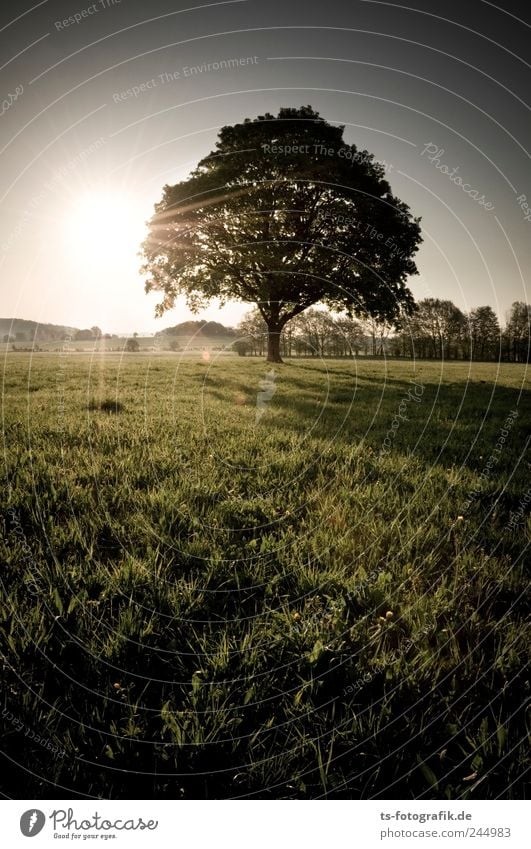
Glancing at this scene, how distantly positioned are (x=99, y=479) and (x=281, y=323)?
2703 cm

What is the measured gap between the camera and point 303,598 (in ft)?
9.50

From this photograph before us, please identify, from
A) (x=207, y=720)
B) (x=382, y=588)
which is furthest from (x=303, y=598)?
(x=207, y=720)

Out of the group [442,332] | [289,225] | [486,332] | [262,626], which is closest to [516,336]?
[486,332]

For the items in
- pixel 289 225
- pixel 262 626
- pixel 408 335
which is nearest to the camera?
pixel 262 626

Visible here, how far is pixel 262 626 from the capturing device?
2.64 m

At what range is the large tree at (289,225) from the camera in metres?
20.3

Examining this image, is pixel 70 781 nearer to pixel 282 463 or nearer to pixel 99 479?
pixel 99 479

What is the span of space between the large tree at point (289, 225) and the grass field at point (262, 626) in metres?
18.2
